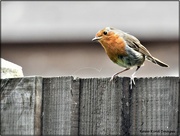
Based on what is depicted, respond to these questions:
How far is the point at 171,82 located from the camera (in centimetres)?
350

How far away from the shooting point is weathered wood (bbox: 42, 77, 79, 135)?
3584 mm

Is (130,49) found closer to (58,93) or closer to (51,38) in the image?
(58,93)

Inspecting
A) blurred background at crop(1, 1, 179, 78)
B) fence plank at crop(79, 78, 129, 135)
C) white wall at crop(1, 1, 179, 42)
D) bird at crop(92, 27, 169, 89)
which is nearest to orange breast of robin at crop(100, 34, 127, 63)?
bird at crop(92, 27, 169, 89)

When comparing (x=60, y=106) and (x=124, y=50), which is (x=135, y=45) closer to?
(x=124, y=50)

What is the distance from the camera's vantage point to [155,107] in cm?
351

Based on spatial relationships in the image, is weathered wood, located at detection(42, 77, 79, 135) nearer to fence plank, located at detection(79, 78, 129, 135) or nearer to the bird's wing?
fence plank, located at detection(79, 78, 129, 135)

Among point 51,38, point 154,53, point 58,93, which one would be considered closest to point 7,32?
point 51,38

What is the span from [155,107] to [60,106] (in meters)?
0.49

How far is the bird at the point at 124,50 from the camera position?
5.41 meters

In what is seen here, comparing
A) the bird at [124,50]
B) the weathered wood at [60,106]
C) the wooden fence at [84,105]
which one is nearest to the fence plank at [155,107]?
the wooden fence at [84,105]

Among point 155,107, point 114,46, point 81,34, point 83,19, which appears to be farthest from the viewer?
point 83,19

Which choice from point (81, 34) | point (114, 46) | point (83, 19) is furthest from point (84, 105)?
point (83, 19)

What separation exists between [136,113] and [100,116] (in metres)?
0.19

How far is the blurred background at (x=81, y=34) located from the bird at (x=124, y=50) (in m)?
3.85
